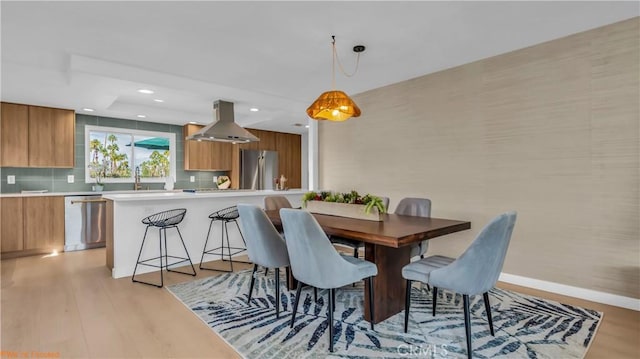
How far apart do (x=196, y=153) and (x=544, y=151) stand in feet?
18.9

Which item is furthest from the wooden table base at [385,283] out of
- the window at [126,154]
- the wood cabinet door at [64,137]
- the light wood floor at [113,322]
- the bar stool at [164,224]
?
the window at [126,154]

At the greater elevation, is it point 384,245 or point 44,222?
point 384,245

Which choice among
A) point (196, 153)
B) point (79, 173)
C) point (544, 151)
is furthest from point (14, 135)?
point (544, 151)

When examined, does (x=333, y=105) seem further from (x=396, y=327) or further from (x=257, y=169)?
(x=257, y=169)

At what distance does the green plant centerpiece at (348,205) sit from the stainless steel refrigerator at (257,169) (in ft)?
13.3

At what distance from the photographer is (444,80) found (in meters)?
3.81

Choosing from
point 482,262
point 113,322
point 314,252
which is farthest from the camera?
point 113,322

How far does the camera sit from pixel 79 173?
17.7 ft

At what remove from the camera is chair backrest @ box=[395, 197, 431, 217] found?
3102mm

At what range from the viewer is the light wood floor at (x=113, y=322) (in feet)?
6.58

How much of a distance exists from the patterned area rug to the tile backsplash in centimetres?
377

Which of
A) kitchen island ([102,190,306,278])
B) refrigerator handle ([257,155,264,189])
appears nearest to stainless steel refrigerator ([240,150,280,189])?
refrigerator handle ([257,155,264,189])

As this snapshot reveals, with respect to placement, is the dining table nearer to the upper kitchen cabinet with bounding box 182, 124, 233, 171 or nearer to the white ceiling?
the white ceiling

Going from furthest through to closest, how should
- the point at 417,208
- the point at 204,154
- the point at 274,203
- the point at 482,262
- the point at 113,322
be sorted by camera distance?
the point at 204,154
the point at 274,203
the point at 417,208
the point at 113,322
the point at 482,262
